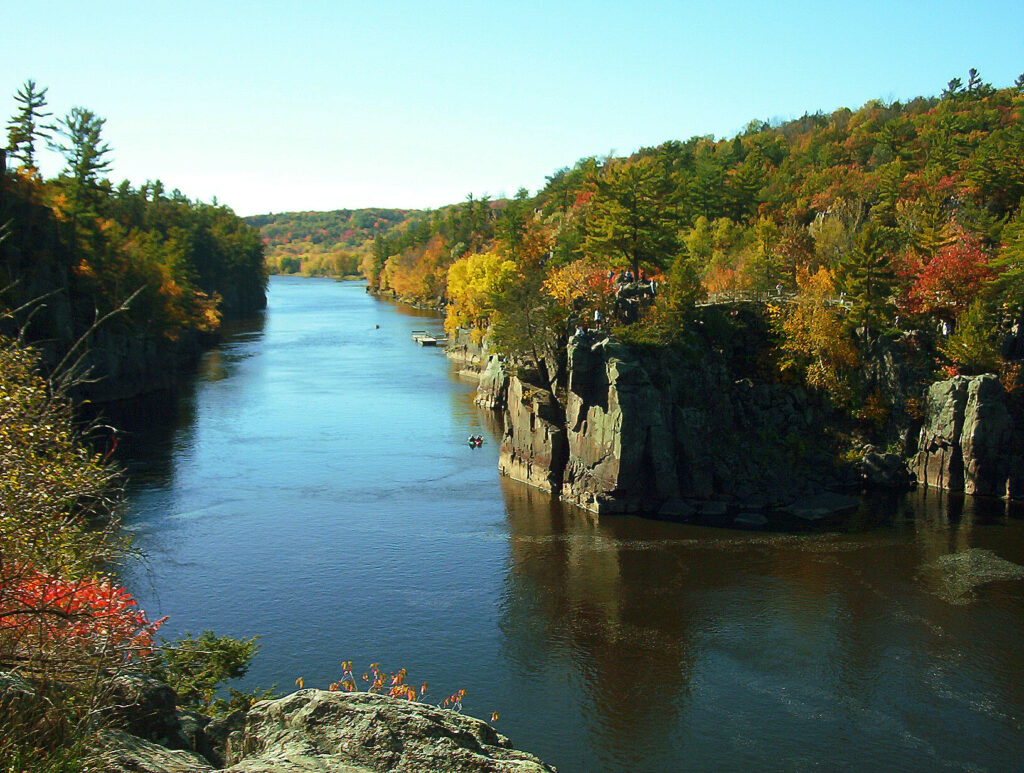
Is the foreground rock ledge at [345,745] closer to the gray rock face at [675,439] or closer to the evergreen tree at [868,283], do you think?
the gray rock face at [675,439]

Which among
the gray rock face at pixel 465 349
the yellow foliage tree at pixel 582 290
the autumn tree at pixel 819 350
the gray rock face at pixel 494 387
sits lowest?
the gray rock face at pixel 494 387

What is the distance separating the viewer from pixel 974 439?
52406 millimetres

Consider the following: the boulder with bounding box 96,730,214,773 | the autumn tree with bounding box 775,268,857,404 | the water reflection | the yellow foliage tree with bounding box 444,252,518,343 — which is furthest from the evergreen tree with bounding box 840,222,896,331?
the boulder with bounding box 96,730,214,773

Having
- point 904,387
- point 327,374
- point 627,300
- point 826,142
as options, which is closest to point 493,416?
point 627,300

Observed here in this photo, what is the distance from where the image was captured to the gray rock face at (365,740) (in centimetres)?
1334

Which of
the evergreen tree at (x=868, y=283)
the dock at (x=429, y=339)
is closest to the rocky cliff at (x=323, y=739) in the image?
the evergreen tree at (x=868, y=283)

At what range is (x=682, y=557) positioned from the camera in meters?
44.2

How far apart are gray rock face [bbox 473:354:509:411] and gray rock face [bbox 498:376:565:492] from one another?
63.3ft

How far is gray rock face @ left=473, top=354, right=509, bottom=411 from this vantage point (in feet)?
262

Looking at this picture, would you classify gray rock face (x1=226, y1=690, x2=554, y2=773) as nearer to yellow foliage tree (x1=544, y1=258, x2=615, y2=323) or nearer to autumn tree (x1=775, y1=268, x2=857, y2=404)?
yellow foliage tree (x1=544, y1=258, x2=615, y2=323)

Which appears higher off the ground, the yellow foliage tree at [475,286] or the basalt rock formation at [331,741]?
the yellow foliage tree at [475,286]

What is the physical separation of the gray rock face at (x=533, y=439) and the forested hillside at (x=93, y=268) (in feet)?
84.0

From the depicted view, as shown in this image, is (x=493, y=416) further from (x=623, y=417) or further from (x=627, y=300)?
(x=623, y=417)

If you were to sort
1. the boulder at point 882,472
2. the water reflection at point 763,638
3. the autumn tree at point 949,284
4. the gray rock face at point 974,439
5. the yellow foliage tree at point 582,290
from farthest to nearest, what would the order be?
the yellow foliage tree at point 582,290 → the autumn tree at point 949,284 → the boulder at point 882,472 → the gray rock face at point 974,439 → the water reflection at point 763,638
